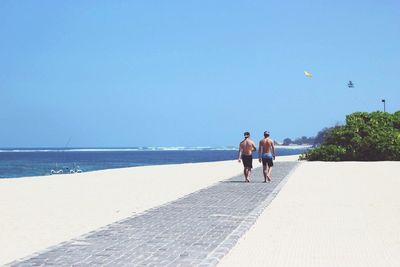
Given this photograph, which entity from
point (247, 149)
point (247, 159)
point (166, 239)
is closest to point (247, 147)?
point (247, 149)

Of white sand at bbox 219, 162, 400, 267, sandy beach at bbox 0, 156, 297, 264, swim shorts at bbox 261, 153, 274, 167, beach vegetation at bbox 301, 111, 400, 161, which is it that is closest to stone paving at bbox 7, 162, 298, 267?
white sand at bbox 219, 162, 400, 267

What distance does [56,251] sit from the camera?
7.43 metres

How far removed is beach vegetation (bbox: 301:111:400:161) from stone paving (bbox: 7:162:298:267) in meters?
28.7

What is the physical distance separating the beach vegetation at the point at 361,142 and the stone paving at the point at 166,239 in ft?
94.1

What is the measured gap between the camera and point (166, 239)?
327 inches

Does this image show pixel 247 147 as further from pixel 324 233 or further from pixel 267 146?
pixel 324 233

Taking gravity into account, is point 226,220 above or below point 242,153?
below

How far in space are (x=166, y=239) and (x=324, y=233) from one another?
8.16ft

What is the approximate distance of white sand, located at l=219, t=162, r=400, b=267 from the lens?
6.99 m

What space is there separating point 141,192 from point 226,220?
6.89 metres

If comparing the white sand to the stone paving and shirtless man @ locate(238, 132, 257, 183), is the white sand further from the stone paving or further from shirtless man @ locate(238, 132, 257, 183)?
shirtless man @ locate(238, 132, 257, 183)

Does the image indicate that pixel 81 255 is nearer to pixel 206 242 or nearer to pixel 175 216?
pixel 206 242

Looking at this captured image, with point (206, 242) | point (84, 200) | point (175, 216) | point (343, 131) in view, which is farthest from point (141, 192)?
point (343, 131)

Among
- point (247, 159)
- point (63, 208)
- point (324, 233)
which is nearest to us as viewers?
point (324, 233)
